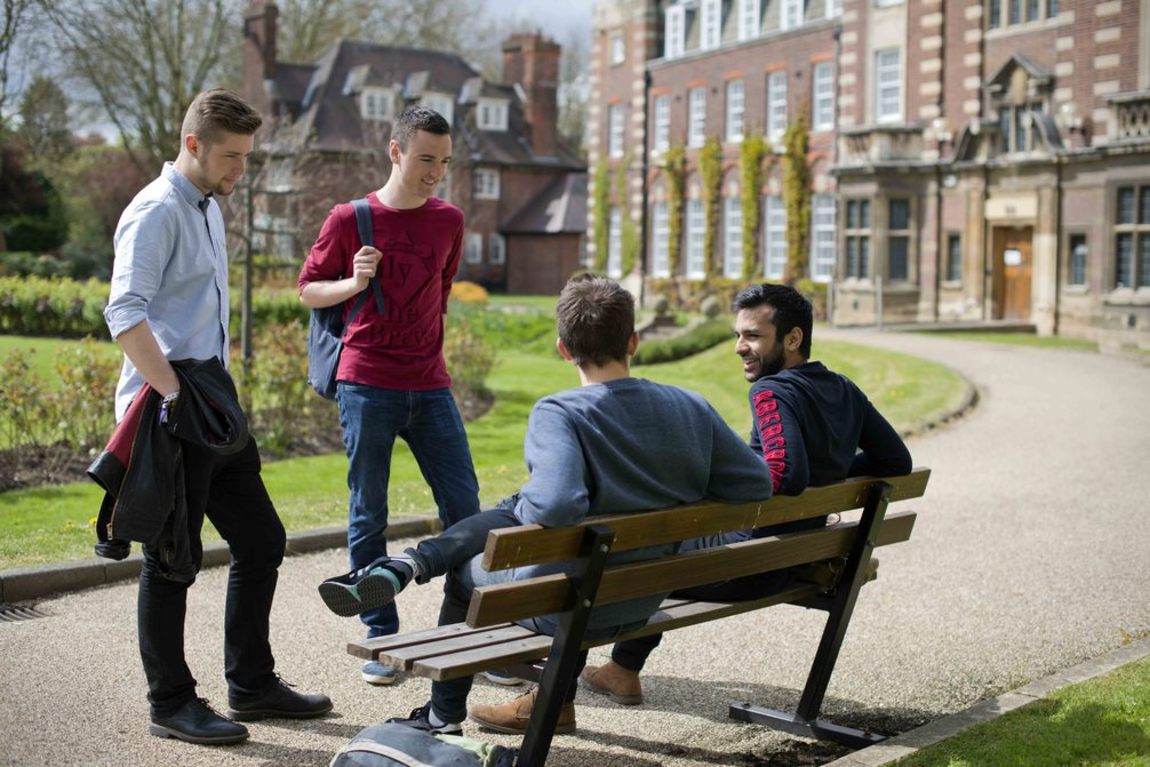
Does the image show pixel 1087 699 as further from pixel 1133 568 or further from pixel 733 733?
pixel 1133 568

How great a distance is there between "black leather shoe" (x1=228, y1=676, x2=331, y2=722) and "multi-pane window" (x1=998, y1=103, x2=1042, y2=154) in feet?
91.1

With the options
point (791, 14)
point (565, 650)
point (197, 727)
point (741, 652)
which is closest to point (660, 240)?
point (791, 14)

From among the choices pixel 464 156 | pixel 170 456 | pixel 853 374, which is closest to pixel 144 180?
pixel 464 156

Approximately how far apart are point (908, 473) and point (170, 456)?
Result: 2.76m

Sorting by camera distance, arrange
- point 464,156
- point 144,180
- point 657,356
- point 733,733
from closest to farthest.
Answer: point 733,733 → point 657,356 → point 464,156 → point 144,180

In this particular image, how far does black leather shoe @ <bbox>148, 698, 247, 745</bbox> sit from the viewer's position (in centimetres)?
465

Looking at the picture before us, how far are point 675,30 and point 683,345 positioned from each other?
2070 centimetres

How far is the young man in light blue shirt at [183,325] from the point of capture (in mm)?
4500

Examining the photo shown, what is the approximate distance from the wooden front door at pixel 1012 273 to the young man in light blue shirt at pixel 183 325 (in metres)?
28.5

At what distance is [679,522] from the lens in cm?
430

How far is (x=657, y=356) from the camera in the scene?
26.4 metres

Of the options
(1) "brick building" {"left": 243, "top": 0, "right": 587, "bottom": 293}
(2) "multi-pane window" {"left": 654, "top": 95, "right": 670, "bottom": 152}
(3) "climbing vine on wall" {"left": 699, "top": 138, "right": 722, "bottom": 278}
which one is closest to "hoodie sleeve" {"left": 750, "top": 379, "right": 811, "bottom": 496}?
(3) "climbing vine on wall" {"left": 699, "top": 138, "right": 722, "bottom": 278}

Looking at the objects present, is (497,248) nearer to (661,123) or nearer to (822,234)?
(661,123)

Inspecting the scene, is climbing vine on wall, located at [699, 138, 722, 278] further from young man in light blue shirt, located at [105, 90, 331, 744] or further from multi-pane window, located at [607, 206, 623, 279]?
young man in light blue shirt, located at [105, 90, 331, 744]
